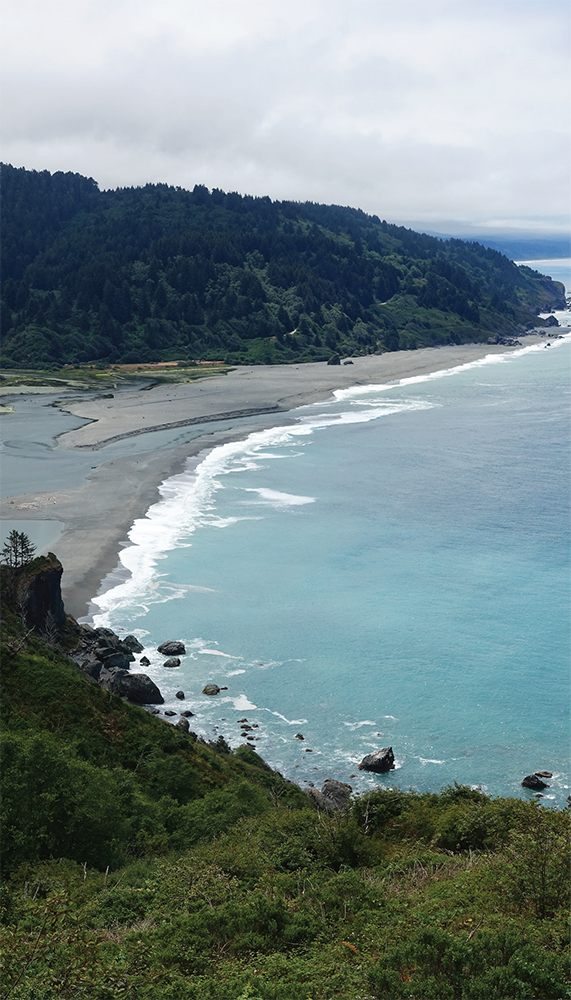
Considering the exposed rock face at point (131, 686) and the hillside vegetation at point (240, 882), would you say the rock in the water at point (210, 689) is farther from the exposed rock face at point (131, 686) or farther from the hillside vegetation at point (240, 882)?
the hillside vegetation at point (240, 882)

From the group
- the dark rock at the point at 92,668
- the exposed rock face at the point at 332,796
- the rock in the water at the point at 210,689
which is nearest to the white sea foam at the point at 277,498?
the rock in the water at the point at 210,689

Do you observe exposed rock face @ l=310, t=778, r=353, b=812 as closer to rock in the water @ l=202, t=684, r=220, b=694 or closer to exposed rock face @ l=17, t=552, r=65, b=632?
rock in the water @ l=202, t=684, r=220, b=694

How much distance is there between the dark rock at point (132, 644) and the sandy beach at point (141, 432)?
16.7ft

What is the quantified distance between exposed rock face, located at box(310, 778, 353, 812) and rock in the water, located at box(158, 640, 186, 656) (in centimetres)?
1447

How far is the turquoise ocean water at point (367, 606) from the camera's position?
37419 millimetres

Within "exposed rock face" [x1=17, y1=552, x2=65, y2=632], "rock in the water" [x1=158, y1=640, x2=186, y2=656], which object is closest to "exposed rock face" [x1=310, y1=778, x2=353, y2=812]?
"rock in the water" [x1=158, y1=640, x2=186, y2=656]

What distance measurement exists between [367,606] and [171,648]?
13.8m

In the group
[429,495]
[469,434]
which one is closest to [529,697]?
[429,495]

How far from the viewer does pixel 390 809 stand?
2631cm

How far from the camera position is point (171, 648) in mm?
44594

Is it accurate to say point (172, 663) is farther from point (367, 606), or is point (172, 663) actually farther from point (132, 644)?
point (367, 606)

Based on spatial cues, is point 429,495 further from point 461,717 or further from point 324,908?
point 324,908

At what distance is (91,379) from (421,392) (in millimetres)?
68070

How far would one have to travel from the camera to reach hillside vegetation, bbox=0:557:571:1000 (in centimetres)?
1398
